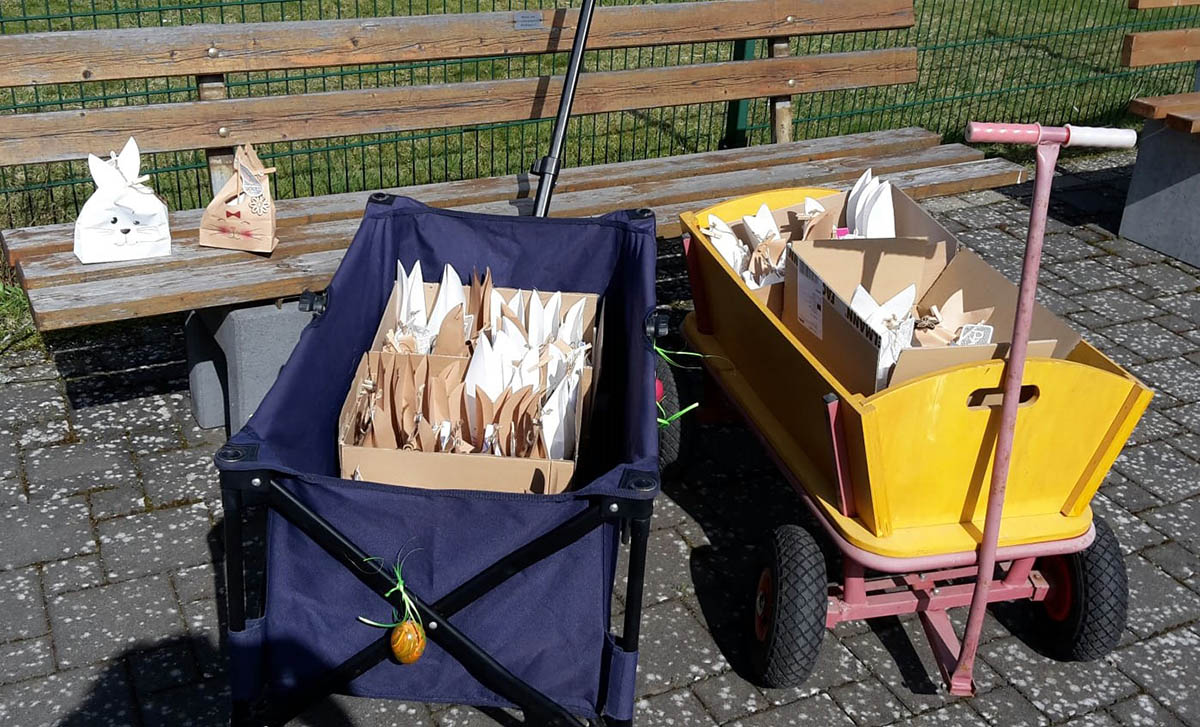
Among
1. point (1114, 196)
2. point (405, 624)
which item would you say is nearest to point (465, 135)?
point (1114, 196)

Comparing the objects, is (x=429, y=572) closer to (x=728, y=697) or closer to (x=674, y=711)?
(x=674, y=711)

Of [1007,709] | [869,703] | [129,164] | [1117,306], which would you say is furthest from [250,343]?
[1117,306]

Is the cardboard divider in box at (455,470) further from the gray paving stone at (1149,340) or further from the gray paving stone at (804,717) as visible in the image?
the gray paving stone at (1149,340)

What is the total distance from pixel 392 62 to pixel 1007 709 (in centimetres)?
309

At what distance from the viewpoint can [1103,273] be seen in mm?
5969

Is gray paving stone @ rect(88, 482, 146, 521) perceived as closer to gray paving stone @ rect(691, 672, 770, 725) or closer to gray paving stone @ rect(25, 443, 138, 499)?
gray paving stone @ rect(25, 443, 138, 499)

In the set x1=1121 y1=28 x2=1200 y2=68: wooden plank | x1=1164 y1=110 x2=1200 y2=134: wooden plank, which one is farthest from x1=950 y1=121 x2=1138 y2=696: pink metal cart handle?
x1=1121 y1=28 x2=1200 y2=68: wooden plank

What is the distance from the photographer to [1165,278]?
234 inches

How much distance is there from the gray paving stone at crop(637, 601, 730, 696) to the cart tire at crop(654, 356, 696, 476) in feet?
2.01

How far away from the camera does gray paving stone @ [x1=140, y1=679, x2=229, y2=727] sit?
310cm

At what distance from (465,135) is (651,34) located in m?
1.99

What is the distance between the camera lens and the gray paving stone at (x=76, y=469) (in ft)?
13.1

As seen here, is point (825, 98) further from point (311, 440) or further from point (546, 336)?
point (311, 440)

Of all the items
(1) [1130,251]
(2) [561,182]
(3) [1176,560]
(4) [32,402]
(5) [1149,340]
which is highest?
(2) [561,182]
